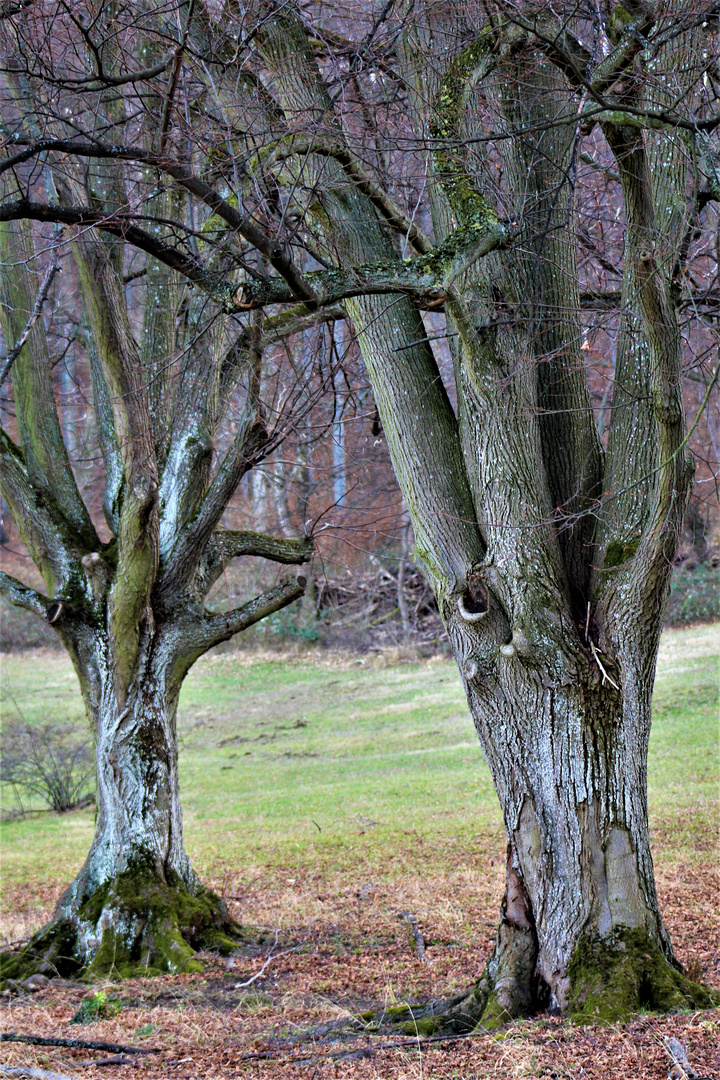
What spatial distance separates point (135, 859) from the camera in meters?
6.20

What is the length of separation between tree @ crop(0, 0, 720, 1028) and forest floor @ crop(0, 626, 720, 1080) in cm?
62

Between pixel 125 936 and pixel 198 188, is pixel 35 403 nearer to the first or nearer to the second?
pixel 198 188

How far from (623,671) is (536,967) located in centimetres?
152

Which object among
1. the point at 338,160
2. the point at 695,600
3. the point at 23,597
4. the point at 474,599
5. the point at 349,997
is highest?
the point at 338,160

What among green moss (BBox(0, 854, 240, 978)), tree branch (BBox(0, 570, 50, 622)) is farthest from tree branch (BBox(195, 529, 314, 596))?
green moss (BBox(0, 854, 240, 978))

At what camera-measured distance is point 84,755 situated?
1437 centimetres

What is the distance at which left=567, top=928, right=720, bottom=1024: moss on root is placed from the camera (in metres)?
3.90

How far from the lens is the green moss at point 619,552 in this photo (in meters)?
4.36

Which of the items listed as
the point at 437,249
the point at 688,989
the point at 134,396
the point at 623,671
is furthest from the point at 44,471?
the point at 688,989

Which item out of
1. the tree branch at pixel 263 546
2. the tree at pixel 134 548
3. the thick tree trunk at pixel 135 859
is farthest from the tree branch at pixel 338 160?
the thick tree trunk at pixel 135 859

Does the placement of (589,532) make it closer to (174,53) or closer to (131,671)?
(174,53)

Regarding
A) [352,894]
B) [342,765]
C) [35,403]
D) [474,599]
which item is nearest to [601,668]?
[474,599]

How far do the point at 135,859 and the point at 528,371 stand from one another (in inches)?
172

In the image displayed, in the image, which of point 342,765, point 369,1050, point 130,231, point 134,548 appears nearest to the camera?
point 369,1050
